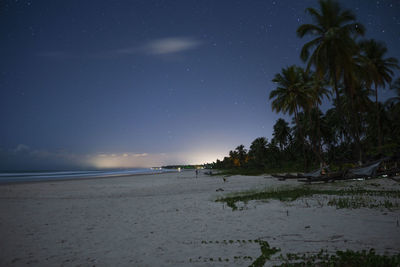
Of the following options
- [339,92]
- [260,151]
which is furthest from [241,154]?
[339,92]

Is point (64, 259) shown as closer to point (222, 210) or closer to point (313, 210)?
point (222, 210)

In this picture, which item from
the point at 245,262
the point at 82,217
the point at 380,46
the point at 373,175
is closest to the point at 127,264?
the point at 245,262

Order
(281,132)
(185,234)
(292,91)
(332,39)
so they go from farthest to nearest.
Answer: (281,132) → (292,91) → (332,39) → (185,234)

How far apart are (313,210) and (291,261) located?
15.7 ft

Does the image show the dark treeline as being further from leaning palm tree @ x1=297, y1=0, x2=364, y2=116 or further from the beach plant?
the beach plant

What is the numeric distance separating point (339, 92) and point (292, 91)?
6915mm

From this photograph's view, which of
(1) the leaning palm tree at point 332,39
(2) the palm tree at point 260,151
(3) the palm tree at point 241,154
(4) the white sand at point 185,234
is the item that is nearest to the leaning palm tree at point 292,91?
(1) the leaning palm tree at point 332,39

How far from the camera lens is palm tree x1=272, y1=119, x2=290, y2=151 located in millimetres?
59969

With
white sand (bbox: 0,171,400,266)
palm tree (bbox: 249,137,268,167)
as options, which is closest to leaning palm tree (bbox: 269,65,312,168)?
white sand (bbox: 0,171,400,266)

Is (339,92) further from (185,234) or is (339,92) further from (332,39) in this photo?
(185,234)

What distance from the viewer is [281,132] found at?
59812 millimetres

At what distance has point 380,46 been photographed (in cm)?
2931

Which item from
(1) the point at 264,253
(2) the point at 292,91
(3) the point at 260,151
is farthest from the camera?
(3) the point at 260,151

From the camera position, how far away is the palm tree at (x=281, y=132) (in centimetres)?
5997
